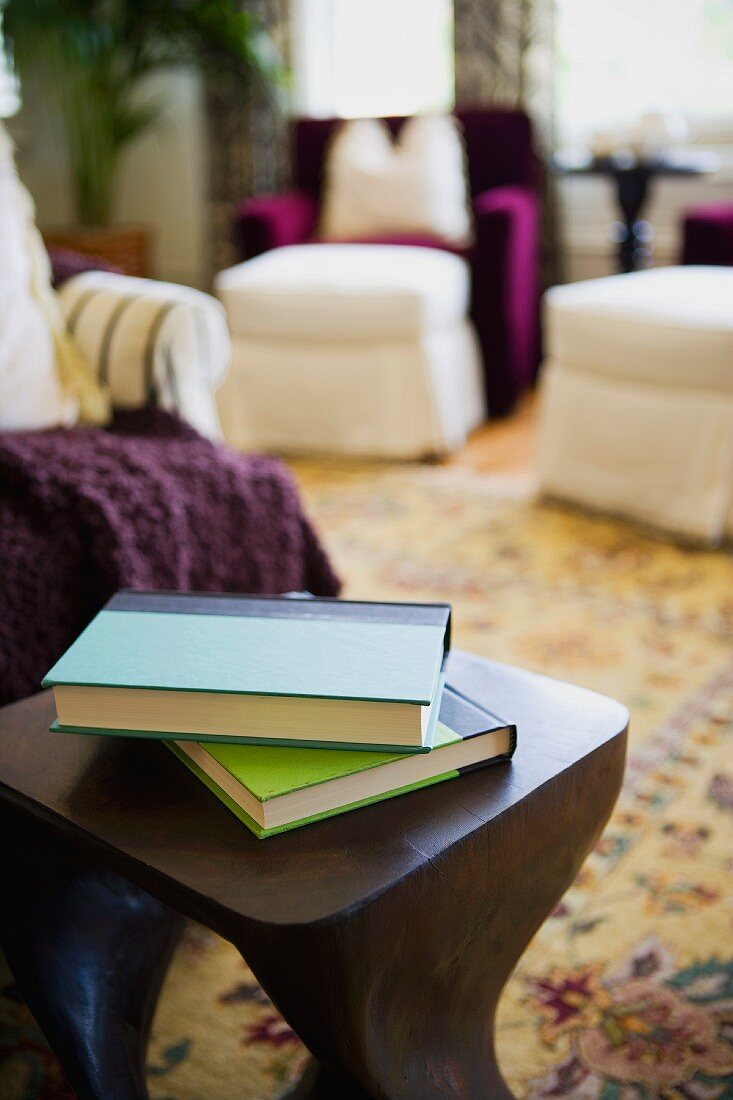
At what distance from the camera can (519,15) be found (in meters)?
3.56

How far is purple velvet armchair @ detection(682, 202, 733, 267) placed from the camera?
268 cm

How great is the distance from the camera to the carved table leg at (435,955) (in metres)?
0.63

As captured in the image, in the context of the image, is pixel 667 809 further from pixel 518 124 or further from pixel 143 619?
pixel 518 124

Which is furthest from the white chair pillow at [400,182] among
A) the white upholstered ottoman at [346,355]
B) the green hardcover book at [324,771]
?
the green hardcover book at [324,771]

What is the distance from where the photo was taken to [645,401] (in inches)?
91.7

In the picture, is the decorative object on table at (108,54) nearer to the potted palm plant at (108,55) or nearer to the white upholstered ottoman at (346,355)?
the potted palm plant at (108,55)

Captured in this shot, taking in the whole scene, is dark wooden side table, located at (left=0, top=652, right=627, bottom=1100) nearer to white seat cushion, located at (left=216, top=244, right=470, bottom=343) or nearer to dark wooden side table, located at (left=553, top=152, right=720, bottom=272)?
white seat cushion, located at (left=216, top=244, right=470, bottom=343)

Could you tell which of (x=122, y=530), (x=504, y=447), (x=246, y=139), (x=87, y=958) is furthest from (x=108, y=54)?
(x=87, y=958)

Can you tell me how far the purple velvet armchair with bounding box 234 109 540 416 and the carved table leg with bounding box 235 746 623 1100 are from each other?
2.53m

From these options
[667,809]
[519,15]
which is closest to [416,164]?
[519,15]

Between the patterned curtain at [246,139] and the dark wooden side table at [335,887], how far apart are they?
3.81m

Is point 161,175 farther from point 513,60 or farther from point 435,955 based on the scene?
point 435,955

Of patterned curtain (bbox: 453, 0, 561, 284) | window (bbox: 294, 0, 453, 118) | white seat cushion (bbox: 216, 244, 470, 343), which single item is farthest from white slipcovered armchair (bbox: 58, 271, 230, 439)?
window (bbox: 294, 0, 453, 118)

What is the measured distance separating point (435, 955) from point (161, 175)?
448cm
